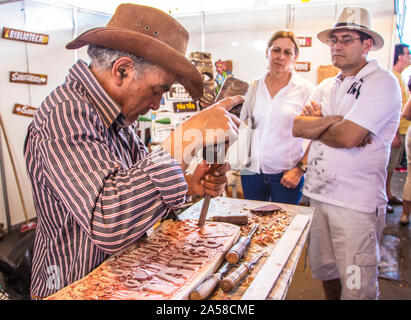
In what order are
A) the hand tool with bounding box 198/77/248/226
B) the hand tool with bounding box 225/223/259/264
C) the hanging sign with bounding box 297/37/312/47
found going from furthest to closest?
the hanging sign with bounding box 297/37/312/47
the hand tool with bounding box 198/77/248/226
the hand tool with bounding box 225/223/259/264

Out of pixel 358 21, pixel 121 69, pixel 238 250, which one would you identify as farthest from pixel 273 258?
pixel 358 21

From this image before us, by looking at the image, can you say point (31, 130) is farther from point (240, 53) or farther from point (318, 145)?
point (240, 53)

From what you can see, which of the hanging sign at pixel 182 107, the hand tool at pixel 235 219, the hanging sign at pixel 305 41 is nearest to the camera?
the hand tool at pixel 235 219

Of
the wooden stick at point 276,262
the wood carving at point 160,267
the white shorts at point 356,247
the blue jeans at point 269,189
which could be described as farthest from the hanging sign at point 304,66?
the wood carving at point 160,267

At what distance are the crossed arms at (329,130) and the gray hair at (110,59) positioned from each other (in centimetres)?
147

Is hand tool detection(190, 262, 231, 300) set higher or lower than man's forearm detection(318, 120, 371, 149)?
lower

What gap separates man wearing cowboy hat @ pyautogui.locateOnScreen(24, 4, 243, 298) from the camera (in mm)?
907

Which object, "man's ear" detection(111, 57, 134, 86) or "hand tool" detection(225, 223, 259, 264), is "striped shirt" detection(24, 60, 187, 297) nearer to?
"man's ear" detection(111, 57, 134, 86)

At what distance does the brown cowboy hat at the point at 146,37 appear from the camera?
1065 millimetres

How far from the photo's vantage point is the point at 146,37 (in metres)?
1.07

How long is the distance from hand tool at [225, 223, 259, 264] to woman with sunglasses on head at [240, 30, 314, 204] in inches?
57.6

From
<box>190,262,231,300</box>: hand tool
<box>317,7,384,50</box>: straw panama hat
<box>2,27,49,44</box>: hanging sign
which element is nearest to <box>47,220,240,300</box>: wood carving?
<box>190,262,231,300</box>: hand tool

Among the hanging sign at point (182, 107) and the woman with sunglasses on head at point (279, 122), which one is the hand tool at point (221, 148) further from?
the hanging sign at point (182, 107)

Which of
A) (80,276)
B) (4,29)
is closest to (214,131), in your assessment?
(80,276)
